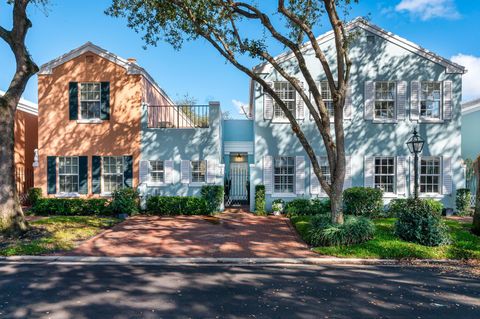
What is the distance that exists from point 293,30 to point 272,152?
560 cm

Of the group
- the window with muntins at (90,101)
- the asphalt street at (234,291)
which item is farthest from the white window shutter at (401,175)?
the window with muntins at (90,101)

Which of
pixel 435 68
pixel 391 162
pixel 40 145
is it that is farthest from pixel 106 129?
pixel 435 68

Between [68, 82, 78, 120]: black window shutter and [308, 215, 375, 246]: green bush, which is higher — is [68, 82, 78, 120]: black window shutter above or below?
above

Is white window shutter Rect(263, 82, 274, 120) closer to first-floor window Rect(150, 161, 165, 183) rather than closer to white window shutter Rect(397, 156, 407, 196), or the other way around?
first-floor window Rect(150, 161, 165, 183)

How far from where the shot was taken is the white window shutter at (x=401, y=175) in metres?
14.5

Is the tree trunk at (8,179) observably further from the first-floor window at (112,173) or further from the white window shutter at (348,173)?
the white window shutter at (348,173)

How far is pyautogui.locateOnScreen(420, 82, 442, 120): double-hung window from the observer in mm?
14578

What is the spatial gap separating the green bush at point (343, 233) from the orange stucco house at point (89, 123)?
950 cm

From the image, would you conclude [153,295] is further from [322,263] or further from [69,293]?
[322,263]

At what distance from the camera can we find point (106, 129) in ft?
49.6

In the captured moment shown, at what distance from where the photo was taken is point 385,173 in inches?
580

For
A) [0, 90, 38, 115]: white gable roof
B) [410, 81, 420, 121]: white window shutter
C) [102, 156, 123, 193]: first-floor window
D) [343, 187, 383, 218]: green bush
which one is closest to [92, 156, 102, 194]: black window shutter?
[102, 156, 123, 193]: first-floor window

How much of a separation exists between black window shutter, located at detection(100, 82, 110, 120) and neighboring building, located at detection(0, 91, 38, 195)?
531 centimetres

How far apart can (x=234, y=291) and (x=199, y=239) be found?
4.28m
